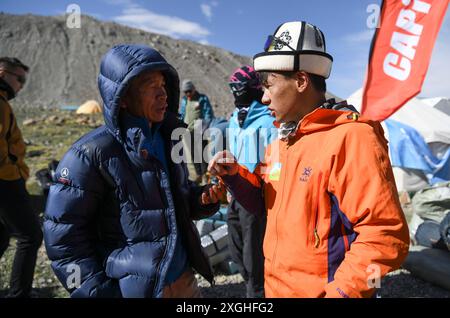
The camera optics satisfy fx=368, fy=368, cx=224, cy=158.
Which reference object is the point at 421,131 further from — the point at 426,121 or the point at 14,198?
the point at 14,198

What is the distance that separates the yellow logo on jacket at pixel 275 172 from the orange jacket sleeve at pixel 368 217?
0.43 m

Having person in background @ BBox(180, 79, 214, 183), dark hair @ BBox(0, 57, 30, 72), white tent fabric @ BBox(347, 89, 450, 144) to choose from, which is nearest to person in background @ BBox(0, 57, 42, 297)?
dark hair @ BBox(0, 57, 30, 72)

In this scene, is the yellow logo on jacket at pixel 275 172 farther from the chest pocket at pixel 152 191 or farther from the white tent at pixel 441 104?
the white tent at pixel 441 104

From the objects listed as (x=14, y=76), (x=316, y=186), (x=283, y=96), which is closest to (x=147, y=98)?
(x=283, y=96)

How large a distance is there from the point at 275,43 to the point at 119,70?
0.81m

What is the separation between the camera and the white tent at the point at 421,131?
23.6ft

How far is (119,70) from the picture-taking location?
A: 1.90m

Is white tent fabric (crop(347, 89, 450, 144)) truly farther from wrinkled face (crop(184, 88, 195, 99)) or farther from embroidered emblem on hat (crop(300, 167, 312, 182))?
embroidered emblem on hat (crop(300, 167, 312, 182))

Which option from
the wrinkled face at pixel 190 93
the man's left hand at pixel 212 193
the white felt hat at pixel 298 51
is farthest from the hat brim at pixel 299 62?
the wrinkled face at pixel 190 93

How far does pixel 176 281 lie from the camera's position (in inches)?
81.5

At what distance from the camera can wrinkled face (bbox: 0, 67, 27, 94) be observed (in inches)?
145

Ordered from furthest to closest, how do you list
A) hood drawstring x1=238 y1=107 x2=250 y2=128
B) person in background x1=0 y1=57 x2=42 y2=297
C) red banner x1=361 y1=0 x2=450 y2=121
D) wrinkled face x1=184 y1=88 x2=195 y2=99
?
1. wrinkled face x1=184 y1=88 x2=195 y2=99
2. red banner x1=361 y1=0 x2=450 y2=121
3. hood drawstring x1=238 y1=107 x2=250 y2=128
4. person in background x1=0 y1=57 x2=42 y2=297

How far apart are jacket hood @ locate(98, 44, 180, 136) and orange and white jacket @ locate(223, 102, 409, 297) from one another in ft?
2.79

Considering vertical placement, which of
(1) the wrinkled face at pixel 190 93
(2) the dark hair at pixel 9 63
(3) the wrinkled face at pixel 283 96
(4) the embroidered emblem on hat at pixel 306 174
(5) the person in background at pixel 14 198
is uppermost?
(2) the dark hair at pixel 9 63
